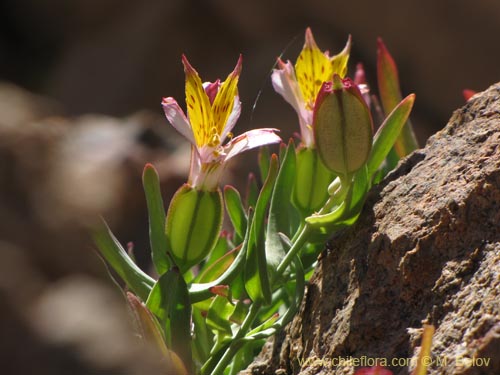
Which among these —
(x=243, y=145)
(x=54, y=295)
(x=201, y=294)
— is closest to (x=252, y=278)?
(x=201, y=294)

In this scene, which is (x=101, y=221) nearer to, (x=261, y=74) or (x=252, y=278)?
(x=252, y=278)

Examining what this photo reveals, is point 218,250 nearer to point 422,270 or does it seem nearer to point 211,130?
point 211,130

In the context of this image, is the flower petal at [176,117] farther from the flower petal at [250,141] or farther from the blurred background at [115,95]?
the blurred background at [115,95]

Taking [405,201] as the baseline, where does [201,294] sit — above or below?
below

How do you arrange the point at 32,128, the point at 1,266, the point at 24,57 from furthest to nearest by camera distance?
1. the point at 24,57
2. the point at 32,128
3. the point at 1,266

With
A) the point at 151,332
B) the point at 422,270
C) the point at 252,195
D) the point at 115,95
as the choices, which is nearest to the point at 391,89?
the point at 252,195

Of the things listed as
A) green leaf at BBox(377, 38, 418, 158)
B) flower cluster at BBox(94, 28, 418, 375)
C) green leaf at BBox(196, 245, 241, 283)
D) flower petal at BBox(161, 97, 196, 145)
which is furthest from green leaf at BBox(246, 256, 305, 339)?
green leaf at BBox(377, 38, 418, 158)

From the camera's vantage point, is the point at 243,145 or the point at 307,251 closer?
the point at 243,145
